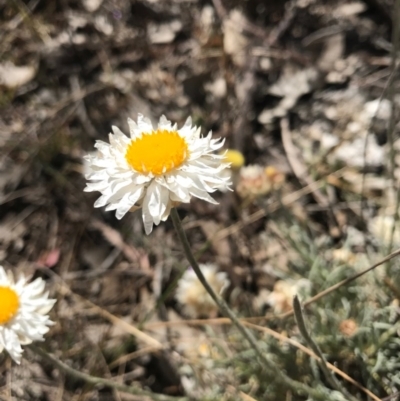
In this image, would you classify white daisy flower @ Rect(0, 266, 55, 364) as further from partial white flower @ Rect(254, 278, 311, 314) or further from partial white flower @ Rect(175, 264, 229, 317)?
partial white flower @ Rect(254, 278, 311, 314)

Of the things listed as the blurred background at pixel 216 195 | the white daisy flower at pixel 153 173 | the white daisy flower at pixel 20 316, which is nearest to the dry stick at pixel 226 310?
the white daisy flower at pixel 153 173

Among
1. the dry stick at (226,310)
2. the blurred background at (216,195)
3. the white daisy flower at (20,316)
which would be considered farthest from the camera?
the blurred background at (216,195)

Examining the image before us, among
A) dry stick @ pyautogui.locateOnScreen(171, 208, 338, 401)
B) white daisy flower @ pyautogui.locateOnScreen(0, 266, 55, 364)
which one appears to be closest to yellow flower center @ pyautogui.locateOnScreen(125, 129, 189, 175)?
dry stick @ pyautogui.locateOnScreen(171, 208, 338, 401)

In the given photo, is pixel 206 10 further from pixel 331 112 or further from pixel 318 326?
pixel 318 326

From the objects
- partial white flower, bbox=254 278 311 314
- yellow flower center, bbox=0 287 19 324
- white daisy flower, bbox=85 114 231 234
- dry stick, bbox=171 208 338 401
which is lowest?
dry stick, bbox=171 208 338 401

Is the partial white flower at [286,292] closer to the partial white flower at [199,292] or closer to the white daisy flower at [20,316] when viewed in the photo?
the partial white flower at [199,292]

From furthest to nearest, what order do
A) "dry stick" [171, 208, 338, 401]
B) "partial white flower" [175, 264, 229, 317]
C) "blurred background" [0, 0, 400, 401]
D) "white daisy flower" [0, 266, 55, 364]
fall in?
"partial white flower" [175, 264, 229, 317] → "blurred background" [0, 0, 400, 401] → "white daisy flower" [0, 266, 55, 364] → "dry stick" [171, 208, 338, 401]

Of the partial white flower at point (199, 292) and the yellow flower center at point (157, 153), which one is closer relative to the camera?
the yellow flower center at point (157, 153)

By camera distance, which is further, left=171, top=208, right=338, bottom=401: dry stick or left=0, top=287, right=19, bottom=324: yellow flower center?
left=0, top=287, right=19, bottom=324: yellow flower center
